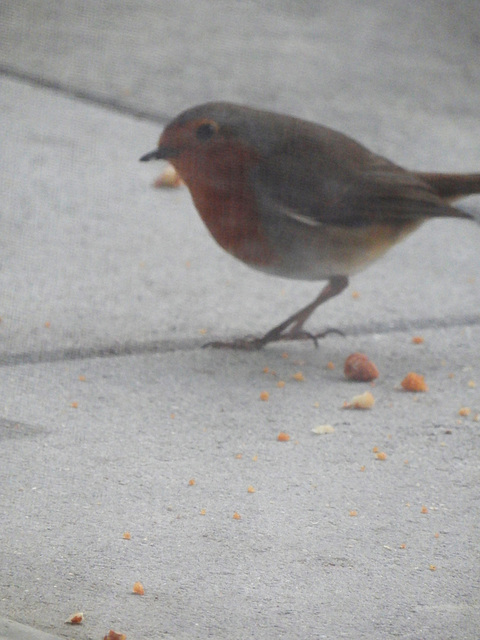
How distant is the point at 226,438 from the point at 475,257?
67.3 inches

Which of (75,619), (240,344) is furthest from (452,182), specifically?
(75,619)

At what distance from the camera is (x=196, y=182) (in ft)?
8.65

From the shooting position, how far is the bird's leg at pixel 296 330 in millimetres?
2900

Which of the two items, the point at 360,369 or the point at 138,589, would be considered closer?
the point at 138,589

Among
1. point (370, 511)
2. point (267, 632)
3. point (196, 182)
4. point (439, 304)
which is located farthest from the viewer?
point (439, 304)

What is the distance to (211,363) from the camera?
2.77 m

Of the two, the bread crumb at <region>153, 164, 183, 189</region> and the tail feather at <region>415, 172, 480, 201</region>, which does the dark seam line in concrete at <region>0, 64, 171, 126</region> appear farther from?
the tail feather at <region>415, 172, 480, 201</region>

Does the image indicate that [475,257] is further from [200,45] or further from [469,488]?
[469,488]

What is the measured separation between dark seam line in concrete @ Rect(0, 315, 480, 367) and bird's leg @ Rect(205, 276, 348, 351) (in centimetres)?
5

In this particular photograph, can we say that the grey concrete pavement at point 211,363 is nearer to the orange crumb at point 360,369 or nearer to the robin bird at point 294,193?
→ the orange crumb at point 360,369

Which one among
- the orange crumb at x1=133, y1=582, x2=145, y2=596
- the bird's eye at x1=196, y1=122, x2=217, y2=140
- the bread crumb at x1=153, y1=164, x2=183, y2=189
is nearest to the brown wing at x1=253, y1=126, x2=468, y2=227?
the bird's eye at x1=196, y1=122, x2=217, y2=140

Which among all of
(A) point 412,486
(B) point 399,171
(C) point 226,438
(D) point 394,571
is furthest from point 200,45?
(D) point 394,571

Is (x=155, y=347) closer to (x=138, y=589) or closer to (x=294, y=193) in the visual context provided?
(x=294, y=193)

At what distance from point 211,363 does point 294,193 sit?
50cm
